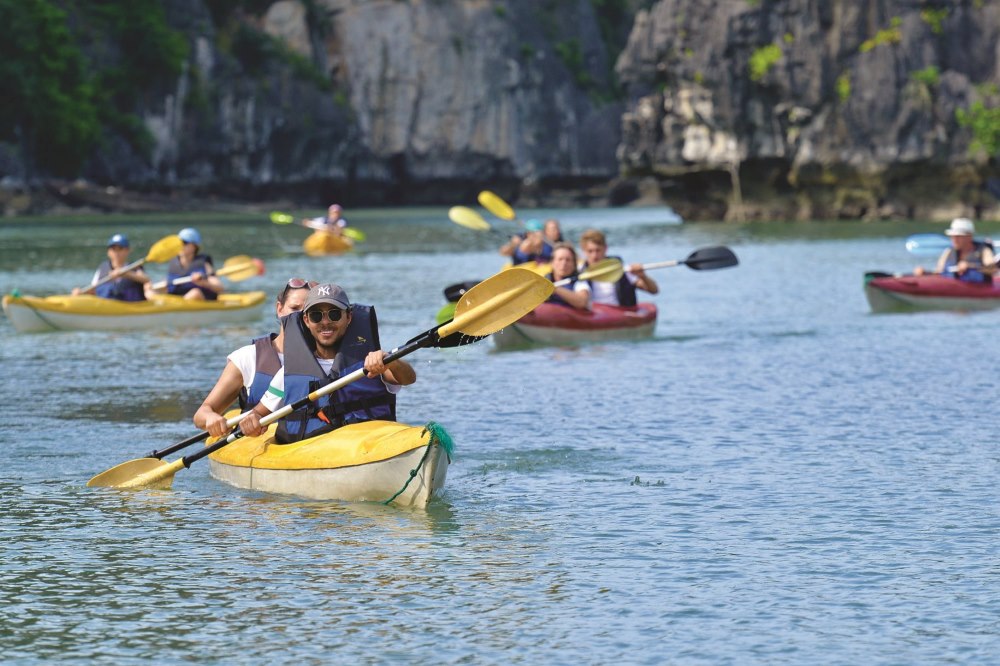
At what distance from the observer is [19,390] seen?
1537cm

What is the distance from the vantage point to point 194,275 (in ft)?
71.5

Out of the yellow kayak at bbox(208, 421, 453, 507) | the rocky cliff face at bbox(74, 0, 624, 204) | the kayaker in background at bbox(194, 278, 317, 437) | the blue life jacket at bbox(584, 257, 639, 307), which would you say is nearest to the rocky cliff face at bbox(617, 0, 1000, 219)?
the rocky cliff face at bbox(74, 0, 624, 204)

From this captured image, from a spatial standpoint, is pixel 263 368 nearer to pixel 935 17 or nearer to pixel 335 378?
pixel 335 378

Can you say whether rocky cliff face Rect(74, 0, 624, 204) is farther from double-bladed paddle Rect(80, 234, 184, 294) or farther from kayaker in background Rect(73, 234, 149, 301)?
kayaker in background Rect(73, 234, 149, 301)

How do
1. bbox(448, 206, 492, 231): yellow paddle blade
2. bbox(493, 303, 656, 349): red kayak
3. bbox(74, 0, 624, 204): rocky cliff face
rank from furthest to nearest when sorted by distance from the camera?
bbox(74, 0, 624, 204): rocky cliff face < bbox(448, 206, 492, 231): yellow paddle blade < bbox(493, 303, 656, 349): red kayak

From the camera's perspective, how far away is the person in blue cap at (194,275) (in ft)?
71.4

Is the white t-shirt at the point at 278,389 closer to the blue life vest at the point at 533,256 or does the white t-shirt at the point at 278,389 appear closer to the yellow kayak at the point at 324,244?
the blue life vest at the point at 533,256

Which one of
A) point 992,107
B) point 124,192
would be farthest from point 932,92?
point 124,192

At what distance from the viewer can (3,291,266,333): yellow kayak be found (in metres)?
20.7

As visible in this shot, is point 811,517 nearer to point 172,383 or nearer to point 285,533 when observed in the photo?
point 285,533

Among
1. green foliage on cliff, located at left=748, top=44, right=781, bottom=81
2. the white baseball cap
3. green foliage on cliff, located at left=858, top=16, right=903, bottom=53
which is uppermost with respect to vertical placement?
green foliage on cliff, located at left=858, top=16, right=903, bottom=53

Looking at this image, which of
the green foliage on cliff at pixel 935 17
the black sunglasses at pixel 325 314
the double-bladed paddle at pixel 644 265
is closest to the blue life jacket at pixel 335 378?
the black sunglasses at pixel 325 314

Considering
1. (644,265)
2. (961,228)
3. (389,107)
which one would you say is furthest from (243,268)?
(389,107)

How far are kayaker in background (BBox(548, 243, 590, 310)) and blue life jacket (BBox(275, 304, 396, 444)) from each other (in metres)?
8.07
